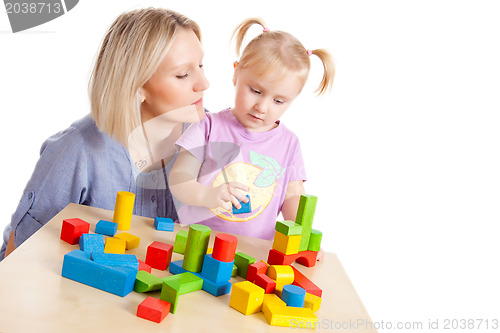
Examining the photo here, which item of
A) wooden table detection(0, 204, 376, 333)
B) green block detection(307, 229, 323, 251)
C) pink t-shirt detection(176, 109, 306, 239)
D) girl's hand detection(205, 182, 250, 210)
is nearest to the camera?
wooden table detection(0, 204, 376, 333)

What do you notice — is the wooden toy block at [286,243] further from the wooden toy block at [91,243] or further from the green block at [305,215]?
the wooden toy block at [91,243]

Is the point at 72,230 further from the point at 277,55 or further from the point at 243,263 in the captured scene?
the point at 277,55

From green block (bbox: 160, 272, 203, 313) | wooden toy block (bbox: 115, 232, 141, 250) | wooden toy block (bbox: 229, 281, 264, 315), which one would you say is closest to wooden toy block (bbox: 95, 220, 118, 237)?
wooden toy block (bbox: 115, 232, 141, 250)

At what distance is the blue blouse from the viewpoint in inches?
52.3

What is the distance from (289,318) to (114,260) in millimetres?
326

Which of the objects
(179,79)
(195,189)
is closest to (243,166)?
(195,189)

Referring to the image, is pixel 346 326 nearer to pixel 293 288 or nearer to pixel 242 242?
pixel 293 288

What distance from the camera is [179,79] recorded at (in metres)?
1.36

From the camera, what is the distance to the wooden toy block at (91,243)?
3.05 ft

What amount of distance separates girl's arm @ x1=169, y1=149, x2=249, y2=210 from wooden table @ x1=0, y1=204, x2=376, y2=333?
0.72 feet

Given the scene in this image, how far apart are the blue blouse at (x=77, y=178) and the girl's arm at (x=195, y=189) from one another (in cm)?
15

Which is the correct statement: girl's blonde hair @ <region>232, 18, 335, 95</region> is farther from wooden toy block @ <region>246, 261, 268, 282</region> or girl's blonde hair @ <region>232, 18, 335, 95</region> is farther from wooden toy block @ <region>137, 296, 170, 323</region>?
wooden toy block @ <region>137, 296, 170, 323</region>

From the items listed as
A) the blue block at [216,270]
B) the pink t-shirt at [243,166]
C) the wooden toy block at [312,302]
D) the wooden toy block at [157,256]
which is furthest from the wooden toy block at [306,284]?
the pink t-shirt at [243,166]

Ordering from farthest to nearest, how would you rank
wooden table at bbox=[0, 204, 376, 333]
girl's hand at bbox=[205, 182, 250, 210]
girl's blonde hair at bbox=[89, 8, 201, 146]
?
1. girl's blonde hair at bbox=[89, 8, 201, 146]
2. girl's hand at bbox=[205, 182, 250, 210]
3. wooden table at bbox=[0, 204, 376, 333]
